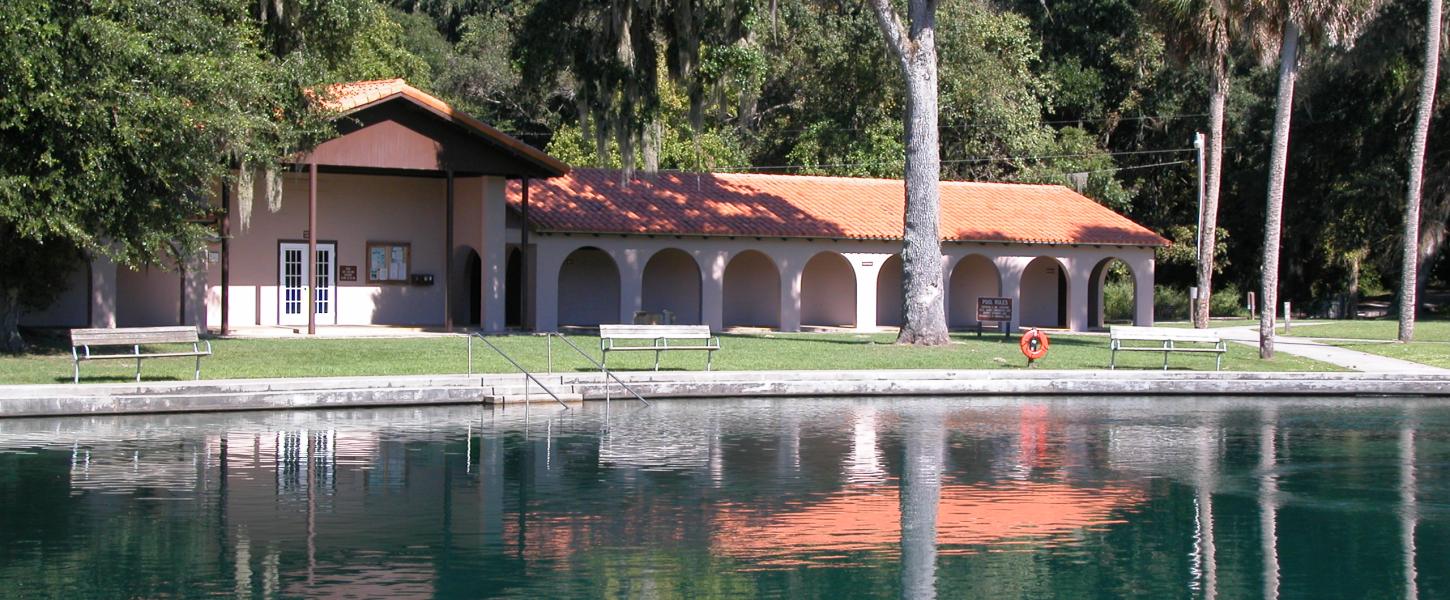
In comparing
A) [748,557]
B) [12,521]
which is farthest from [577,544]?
[12,521]

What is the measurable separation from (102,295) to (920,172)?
48.6ft

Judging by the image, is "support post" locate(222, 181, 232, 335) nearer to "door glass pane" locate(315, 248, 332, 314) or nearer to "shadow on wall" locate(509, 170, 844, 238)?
"door glass pane" locate(315, 248, 332, 314)

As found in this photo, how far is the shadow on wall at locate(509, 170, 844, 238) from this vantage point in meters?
32.3

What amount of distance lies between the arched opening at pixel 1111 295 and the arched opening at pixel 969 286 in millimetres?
2664

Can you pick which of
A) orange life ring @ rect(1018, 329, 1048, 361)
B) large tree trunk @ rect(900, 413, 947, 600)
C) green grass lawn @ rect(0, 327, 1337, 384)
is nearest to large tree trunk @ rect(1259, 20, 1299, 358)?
green grass lawn @ rect(0, 327, 1337, 384)

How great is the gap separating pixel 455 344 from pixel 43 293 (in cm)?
655

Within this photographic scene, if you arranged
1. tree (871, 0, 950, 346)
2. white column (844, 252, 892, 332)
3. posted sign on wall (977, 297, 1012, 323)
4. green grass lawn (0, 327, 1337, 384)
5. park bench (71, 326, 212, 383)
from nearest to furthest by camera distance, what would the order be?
park bench (71, 326, 212, 383) < green grass lawn (0, 327, 1337, 384) < tree (871, 0, 950, 346) < posted sign on wall (977, 297, 1012, 323) < white column (844, 252, 892, 332)

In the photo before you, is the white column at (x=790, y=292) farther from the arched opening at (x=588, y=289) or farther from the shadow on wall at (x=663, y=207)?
the arched opening at (x=588, y=289)

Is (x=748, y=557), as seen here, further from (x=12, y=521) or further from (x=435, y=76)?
(x=435, y=76)

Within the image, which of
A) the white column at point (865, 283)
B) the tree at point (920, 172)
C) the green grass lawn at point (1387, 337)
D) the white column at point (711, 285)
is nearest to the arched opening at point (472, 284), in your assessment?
the white column at point (711, 285)

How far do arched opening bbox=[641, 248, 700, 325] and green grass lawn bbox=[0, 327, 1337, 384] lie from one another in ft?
22.6

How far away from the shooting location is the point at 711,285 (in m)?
33.5

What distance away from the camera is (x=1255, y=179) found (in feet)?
153

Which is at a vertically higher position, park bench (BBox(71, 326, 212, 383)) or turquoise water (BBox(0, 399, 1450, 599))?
park bench (BBox(71, 326, 212, 383))
